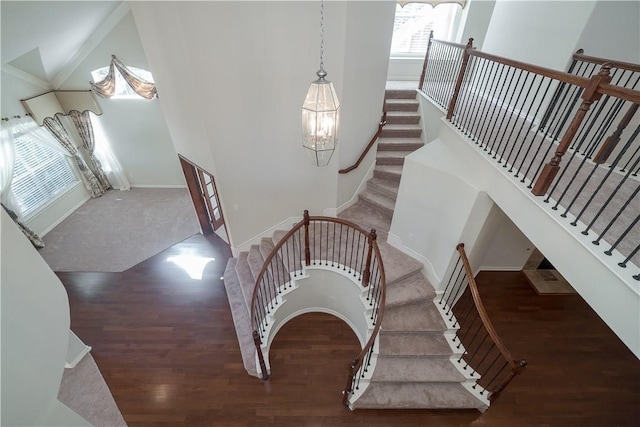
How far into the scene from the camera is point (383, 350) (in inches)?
154

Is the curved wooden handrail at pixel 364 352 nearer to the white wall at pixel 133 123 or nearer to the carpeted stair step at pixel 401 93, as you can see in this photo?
the carpeted stair step at pixel 401 93

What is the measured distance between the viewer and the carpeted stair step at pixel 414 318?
4.09 meters

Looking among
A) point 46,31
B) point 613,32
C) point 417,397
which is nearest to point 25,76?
point 46,31

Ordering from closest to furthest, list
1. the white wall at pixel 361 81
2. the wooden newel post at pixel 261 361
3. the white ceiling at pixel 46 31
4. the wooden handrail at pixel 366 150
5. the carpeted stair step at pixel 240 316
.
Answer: the wooden newel post at pixel 261 361 < the white wall at pixel 361 81 < the white ceiling at pixel 46 31 < the carpeted stair step at pixel 240 316 < the wooden handrail at pixel 366 150

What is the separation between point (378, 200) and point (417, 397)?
10.4 feet

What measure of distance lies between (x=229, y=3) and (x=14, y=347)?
365cm

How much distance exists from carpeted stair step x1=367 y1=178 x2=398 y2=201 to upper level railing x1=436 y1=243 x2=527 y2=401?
1792mm

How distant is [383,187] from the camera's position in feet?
18.1

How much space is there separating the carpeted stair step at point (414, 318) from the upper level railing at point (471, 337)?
173mm

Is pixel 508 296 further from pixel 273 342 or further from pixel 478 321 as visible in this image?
pixel 273 342

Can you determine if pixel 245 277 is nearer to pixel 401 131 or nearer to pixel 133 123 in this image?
pixel 401 131

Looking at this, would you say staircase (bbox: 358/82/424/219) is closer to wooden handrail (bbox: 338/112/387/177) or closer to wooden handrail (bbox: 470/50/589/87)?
wooden handrail (bbox: 338/112/387/177)

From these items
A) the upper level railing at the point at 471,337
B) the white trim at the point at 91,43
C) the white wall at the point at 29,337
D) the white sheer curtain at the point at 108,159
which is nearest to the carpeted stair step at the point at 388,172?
the upper level railing at the point at 471,337

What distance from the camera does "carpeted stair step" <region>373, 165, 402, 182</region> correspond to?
5.50 metres
